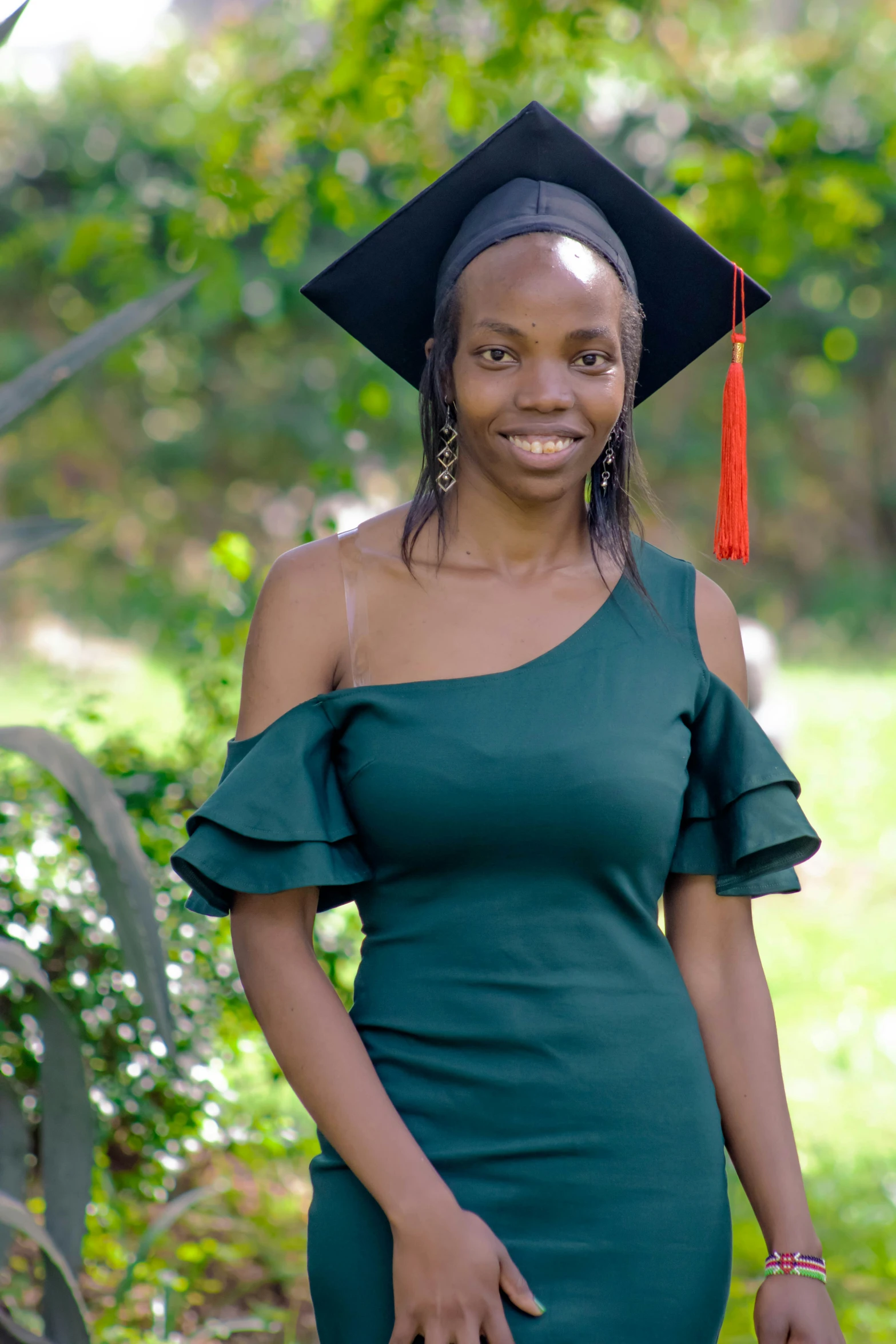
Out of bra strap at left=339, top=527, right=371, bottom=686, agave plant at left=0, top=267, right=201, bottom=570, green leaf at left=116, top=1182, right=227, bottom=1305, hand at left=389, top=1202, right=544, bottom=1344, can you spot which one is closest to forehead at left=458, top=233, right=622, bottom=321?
bra strap at left=339, top=527, right=371, bottom=686

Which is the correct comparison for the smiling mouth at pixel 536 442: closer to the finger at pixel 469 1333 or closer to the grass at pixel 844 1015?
the finger at pixel 469 1333

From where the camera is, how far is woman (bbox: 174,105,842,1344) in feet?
5.03

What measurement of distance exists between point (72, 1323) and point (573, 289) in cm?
170

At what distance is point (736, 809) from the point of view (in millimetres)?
1735

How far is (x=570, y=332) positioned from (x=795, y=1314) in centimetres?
117

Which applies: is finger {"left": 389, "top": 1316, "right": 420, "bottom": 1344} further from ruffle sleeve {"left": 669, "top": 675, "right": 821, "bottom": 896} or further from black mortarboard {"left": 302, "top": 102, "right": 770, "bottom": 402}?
black mortarboard {"left": 302, "top": 102, "right": 770, "bottom": 402}

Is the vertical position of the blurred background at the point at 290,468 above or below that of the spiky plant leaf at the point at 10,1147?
above

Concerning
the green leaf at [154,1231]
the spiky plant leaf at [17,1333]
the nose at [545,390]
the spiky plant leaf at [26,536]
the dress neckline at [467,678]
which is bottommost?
the spiky plant leaf at [17,1333]

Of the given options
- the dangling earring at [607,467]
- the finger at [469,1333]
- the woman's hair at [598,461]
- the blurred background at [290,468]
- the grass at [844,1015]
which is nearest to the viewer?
the finger at [469,1333]

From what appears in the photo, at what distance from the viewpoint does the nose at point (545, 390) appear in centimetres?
158

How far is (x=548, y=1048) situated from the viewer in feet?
5.07

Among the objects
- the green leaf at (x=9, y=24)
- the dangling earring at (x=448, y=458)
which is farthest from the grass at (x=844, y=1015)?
the green leaf at (x=9, y=24)

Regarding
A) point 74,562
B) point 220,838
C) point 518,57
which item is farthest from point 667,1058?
point 74,562

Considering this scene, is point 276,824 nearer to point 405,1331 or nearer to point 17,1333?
point 405,1331
